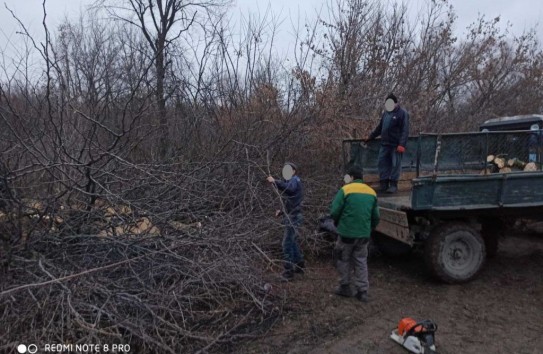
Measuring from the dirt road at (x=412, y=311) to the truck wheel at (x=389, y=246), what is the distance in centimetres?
18

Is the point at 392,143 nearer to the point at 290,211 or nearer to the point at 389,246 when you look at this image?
the point at 389,246

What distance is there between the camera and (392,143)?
21.8ft

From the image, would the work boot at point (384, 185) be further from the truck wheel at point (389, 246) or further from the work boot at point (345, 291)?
the work boot at point (345, 291)

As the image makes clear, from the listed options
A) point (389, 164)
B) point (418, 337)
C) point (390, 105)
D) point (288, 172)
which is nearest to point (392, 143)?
point (389, 164)

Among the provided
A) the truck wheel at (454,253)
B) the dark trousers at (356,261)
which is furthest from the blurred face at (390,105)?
Result: the dark trousers at (356,261)

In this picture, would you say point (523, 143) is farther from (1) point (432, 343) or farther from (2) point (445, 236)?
(1) point (432, 343)

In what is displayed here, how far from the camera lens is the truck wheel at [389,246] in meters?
6.77

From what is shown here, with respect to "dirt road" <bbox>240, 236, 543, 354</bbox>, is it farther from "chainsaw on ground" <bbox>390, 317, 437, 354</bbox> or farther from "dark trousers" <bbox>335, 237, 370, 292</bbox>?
"dark trousers" <bbox>335, 237, 370, 292</bbox>

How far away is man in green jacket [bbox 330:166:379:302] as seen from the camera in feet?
17.1

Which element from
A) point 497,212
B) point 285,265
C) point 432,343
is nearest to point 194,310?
point 285,265

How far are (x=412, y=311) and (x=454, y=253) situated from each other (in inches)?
45.0

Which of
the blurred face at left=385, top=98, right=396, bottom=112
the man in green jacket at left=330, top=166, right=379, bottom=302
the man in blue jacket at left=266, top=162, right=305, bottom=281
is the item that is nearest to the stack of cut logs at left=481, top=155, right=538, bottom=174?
the blurred face at left=385, top=98, right=396, bottom=112

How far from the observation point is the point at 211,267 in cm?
457

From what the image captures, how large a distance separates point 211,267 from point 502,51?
18.6 m
